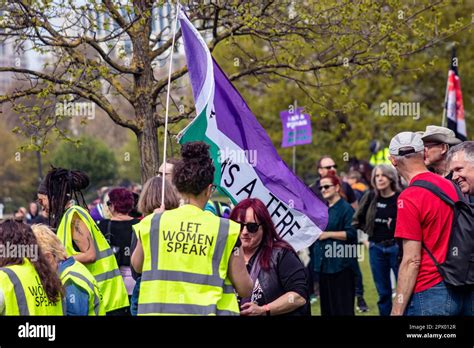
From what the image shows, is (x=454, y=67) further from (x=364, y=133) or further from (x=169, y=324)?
(x=364, y=133)

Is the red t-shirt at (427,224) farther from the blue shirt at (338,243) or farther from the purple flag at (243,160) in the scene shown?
the blue shirt at (338,243)

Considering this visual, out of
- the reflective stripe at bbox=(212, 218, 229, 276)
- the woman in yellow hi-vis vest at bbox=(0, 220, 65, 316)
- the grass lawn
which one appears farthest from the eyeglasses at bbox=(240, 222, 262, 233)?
the grass lawn

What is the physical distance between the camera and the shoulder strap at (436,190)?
6.05m

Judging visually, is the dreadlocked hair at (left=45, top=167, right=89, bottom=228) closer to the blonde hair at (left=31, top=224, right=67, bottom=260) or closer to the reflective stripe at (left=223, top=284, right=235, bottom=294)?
the blonde hair at (left=31, top=224, right=67, bottom=260)

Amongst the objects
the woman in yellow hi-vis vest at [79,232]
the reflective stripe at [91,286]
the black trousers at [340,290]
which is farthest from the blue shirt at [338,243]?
the reflective stripe at [91,286]

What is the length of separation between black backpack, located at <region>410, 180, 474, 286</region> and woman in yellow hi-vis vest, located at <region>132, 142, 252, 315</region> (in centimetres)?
146

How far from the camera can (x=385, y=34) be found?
31.1ft

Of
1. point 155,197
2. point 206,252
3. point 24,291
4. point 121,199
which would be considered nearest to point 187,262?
point 206,252

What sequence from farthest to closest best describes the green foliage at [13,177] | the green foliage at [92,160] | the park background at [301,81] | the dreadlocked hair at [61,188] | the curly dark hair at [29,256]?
the green foliage at [13,177], the green foliage at [92,160], the park background at [301,81], the dreadlocked hair at [61,188], the curly dark hair at [29,256]

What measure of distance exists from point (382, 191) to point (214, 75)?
13.9 feet

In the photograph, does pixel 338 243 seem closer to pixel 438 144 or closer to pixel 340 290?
pixel 340 290

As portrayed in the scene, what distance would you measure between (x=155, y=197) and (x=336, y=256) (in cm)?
435

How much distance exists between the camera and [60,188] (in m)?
7.68

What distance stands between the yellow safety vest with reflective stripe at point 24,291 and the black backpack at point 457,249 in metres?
2.35
